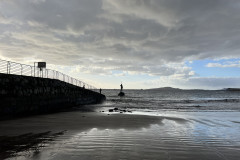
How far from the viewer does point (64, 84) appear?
24.3 meters

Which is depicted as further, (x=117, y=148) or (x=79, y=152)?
(x=117, y=148)

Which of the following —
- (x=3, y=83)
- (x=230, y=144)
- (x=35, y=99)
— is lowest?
(x=230, y=144)

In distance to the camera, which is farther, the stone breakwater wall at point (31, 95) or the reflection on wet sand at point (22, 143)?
the stone breakwater wall at point (31, 95)

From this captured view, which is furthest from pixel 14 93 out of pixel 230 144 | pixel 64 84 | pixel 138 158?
pixel 230 144

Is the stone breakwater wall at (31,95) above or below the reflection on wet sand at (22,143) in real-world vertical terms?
above

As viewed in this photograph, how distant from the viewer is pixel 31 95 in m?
16.5

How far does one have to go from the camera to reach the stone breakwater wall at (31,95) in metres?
13.8

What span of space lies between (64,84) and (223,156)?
2125cm

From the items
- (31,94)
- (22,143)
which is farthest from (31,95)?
(22,143)

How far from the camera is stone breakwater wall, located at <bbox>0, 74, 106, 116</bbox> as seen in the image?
545 inches

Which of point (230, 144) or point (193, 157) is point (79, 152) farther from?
point (230, 144)

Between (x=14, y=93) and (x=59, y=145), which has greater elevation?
(x=14, y=93)

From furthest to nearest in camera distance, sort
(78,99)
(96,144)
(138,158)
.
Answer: (78,99) → (96,144) → (138,158)

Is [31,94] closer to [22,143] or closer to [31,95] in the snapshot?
[31,95]
